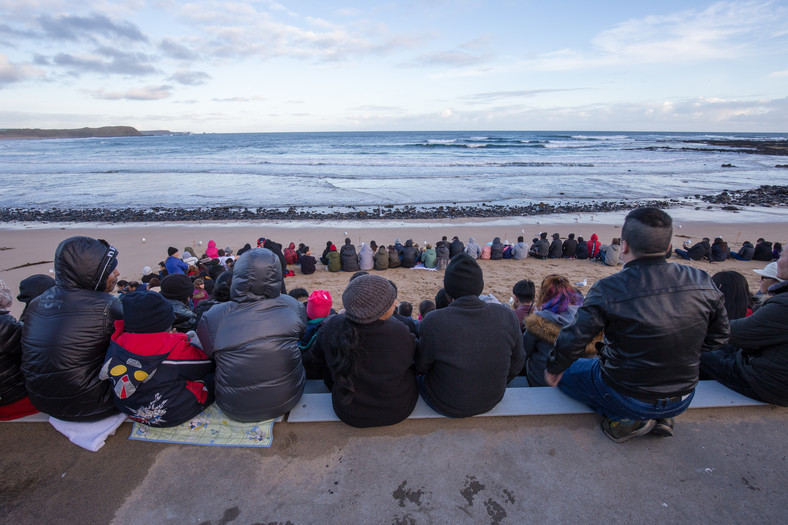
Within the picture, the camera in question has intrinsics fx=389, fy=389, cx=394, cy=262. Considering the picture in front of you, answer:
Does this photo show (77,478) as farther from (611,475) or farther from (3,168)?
(3,168)

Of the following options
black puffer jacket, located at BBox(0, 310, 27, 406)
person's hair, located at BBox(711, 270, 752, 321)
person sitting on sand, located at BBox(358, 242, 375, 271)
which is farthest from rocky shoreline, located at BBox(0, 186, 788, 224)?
black puffer jacket, located at BBox(0, 310, 27, 406)

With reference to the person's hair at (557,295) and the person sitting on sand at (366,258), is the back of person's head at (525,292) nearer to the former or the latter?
the person's hair at (557,295)

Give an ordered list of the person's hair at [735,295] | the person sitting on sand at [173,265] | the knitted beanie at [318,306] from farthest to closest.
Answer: the person sitting on sand at [173,265] < the knitted beanie at [318,306] < the person's hair at [735,295]

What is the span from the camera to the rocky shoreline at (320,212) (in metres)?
18.1

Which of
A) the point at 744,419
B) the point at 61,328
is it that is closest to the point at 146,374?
the point at 61,328

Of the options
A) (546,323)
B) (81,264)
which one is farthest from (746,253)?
(81,264)

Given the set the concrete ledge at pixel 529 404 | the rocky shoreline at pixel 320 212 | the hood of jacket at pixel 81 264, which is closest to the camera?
the hood of jacket at pixel 81 264

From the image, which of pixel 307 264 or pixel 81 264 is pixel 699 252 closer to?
pixel 307 264

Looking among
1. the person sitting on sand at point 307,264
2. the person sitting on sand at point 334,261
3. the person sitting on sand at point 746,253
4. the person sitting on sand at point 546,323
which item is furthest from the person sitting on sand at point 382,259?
the person sitting on sand at point 746,253

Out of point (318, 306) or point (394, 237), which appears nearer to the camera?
point (318, 306)

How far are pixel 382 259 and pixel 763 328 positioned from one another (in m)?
8.63

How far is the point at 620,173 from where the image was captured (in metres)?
33.7

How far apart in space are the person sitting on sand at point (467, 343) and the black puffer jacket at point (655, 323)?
0.43m

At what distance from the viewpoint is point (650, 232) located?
7.61 feet
